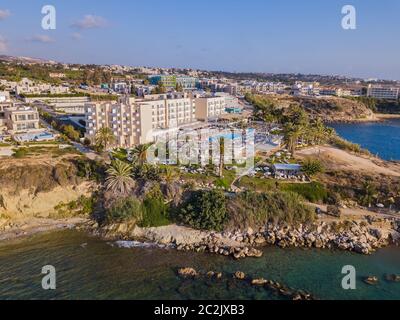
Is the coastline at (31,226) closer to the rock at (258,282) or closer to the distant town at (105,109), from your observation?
the distant town at (105,109)

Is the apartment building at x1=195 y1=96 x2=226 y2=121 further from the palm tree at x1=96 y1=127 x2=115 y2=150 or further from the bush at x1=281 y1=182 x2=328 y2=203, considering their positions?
the bush at x1=281 y1=182 x2=328 y2=203

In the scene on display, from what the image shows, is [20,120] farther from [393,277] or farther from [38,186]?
[393,277]

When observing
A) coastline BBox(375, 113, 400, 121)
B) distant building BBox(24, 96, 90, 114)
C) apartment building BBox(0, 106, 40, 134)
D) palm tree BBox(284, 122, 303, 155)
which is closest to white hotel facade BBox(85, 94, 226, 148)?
apartment building BBox(0, 106, 40, 134)

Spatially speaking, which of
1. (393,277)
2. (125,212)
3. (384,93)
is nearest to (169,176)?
(125,212)

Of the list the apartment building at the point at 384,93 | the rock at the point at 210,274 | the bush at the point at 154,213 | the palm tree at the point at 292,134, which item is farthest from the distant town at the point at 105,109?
the apartment building at the point at 384,93

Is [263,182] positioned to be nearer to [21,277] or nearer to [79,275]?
[79,275]
